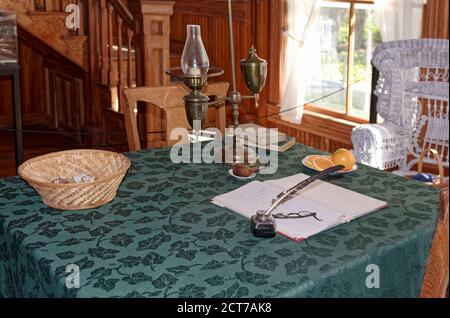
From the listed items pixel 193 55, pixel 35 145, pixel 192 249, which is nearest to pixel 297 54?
pixel 35 145

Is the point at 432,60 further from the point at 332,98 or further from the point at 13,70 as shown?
the point at 13,70

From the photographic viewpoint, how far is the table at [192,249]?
1485 mm

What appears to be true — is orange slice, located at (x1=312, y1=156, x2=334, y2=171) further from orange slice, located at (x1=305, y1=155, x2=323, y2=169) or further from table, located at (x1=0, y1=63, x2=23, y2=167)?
table, located at (x1=0, y1=63, x2=23, y2=167)

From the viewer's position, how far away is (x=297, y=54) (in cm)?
519

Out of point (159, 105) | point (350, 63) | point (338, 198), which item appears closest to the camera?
point (338, 198)

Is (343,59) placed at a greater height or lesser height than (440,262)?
greater

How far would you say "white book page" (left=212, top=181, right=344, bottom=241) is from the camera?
1.75 m

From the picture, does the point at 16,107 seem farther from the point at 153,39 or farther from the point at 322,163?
the point at 322,163

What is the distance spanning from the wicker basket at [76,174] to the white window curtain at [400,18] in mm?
2716

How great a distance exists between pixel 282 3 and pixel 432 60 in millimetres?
2006

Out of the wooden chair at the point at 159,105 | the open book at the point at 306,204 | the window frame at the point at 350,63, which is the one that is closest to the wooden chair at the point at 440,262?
the open book at the point at 306,204

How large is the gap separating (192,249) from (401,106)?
233cm

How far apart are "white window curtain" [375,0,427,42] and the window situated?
0.98 feet

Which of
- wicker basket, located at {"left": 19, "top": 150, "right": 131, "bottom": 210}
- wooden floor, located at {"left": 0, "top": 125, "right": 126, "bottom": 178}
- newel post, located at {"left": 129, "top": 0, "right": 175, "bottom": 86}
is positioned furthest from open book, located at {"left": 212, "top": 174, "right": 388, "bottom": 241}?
wooden floor, located at {"left": 0, "top": 125, "right": 126, "bottom": 178}
